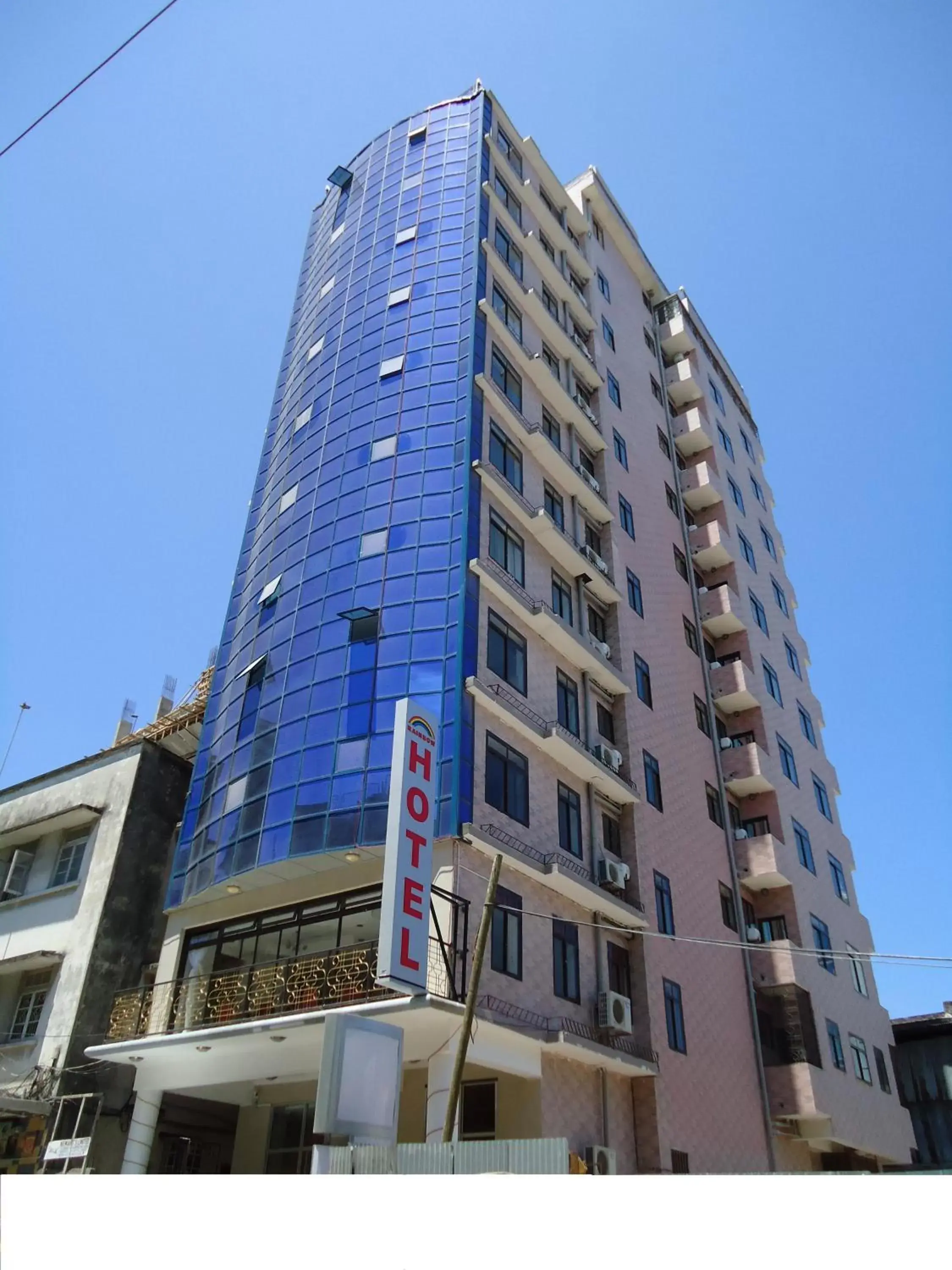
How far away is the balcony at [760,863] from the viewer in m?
29.7

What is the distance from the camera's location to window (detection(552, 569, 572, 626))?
1036 inches

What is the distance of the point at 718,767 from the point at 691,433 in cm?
1502

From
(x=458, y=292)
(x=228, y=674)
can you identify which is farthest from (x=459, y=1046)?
(x=458, y=292)

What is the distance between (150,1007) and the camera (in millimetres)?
21500

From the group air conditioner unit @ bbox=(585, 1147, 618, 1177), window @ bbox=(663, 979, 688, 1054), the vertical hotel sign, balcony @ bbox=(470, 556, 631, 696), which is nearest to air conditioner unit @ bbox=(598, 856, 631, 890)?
window @ bbox=(663, 979, 688, 1054)

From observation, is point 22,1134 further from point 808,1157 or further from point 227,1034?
point 808,1157

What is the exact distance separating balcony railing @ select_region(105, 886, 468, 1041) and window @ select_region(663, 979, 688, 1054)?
7938 mm

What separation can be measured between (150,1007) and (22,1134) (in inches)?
142

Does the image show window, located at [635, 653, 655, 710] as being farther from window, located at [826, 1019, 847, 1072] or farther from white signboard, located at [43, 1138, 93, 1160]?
white signboard, located at [43, 1138, 93, 1160]

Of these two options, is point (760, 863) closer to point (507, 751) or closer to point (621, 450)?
point (507, 751)

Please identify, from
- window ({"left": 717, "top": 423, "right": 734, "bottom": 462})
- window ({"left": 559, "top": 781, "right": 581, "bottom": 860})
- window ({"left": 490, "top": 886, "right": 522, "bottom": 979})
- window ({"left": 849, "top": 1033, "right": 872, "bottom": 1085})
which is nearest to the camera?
window ({"left": 490, "top": 886, "right": 522, "bottom": 979})

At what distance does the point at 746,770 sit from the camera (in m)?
31.9

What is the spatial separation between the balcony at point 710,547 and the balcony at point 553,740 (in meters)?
14.2

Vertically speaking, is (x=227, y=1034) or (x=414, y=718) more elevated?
(x=414, y=718)
